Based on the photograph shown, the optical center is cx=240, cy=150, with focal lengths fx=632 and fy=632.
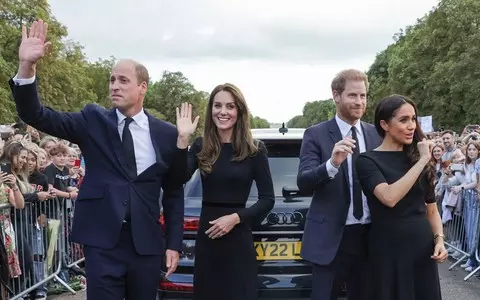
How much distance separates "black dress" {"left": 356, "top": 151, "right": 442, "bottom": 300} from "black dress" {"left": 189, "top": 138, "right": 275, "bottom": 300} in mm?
818

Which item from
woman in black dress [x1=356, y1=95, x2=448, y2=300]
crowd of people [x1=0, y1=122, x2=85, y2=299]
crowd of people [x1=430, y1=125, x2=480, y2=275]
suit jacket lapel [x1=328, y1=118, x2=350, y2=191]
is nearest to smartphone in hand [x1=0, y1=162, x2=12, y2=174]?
crowd of people [x1=0, y1=122, x2=85, y2=299]

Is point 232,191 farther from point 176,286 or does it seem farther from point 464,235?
point 464,235

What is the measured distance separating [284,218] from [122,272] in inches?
67.7

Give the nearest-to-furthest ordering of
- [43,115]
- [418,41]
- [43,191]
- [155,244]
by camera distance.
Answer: [43,115], [155,244], [43,191], [418,41]

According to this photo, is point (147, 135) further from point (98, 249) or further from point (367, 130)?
point (367, 130)

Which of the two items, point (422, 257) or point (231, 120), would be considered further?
point (231, 120)

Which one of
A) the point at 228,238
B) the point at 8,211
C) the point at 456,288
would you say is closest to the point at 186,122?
the point at 228,238

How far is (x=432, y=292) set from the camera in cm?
385

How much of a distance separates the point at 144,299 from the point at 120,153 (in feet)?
2.87

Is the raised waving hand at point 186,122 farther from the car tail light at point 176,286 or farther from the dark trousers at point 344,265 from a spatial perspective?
the car tail light at point 176,286

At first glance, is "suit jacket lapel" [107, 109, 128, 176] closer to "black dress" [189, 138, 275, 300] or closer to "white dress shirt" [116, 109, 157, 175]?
"white dress shirt" [116, 109, 157, 175]

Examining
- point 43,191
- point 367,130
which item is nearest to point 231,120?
point 367,130

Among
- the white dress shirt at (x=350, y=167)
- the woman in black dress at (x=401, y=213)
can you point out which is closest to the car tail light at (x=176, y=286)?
the white dress shirt at (x=350, y=167)

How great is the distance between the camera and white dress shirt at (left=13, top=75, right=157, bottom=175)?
12.5 feet
